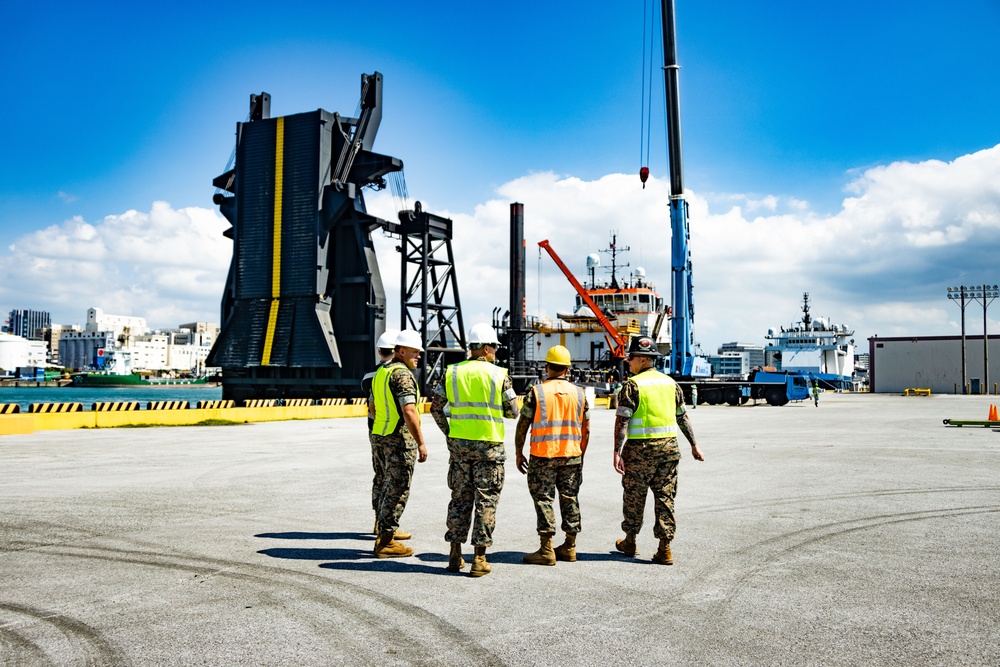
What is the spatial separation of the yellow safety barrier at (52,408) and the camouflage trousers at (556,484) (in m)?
17.5

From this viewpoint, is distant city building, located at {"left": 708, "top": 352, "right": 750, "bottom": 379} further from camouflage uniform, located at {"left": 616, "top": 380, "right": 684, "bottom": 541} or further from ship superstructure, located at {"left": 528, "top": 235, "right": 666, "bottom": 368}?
camouflage uniform, located at {"left": 616, "top": 380, "right": 684, "bottom": 541}

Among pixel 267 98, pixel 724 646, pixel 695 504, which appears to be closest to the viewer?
pixel 724 646

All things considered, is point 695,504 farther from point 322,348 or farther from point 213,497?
point 322,348

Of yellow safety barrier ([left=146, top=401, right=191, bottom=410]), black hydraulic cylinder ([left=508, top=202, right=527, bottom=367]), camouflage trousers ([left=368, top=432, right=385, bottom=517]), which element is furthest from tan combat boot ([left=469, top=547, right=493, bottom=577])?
black hydraulic cylinder ([left=508, top=202, right=527, bottom=367])

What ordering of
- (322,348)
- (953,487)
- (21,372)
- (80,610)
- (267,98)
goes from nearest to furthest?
(80,610), (953,487), (322,348), (267,98), (21,372)

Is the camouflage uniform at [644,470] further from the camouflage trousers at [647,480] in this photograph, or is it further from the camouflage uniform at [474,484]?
the camouflage uniform at [474,484]

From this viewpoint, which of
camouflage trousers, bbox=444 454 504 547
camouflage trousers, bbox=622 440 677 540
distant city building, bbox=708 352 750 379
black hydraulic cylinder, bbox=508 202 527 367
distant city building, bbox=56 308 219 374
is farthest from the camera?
distant city building, bbox=56 308 219 374

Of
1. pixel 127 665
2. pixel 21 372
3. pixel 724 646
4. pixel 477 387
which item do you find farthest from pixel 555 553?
pixel 21 372

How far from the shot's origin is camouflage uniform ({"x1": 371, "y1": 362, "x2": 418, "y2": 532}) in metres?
5.68

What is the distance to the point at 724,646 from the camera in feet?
12.3

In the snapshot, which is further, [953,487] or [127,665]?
[953,487]

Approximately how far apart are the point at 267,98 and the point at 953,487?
3323 centimetres

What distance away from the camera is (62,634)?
3.86m

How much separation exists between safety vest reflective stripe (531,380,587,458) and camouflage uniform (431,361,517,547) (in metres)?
0.27
